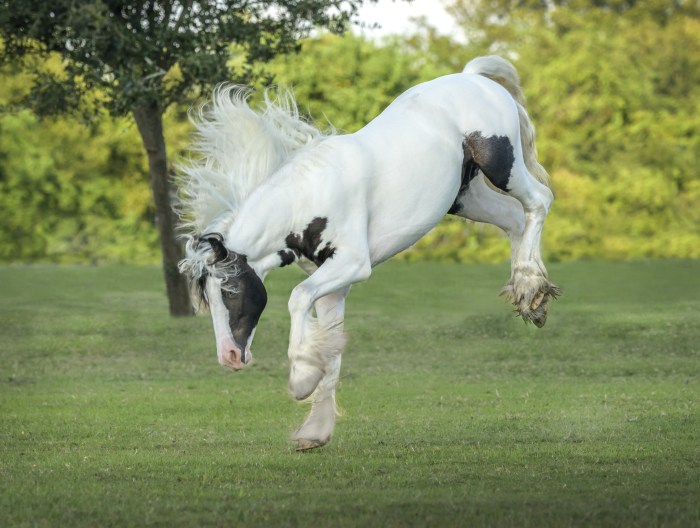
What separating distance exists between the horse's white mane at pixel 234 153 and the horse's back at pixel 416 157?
0.49 meters

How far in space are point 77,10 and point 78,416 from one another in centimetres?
855

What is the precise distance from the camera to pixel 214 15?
64.7 ft

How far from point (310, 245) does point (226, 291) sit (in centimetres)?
62

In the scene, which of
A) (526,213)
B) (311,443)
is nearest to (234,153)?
(311,443)

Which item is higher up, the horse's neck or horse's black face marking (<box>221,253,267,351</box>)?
the horse's neck

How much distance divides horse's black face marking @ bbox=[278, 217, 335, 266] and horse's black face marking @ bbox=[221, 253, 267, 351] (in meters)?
0.28

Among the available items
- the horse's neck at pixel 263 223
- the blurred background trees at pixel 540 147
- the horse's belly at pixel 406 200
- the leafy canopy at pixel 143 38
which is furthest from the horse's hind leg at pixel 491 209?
the blurred background trees at pixel 540 147

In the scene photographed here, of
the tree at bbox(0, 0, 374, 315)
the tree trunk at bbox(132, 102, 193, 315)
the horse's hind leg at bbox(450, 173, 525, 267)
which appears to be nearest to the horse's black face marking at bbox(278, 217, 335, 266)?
the horse's hind leg at bbox(450, 173, 525, 267)

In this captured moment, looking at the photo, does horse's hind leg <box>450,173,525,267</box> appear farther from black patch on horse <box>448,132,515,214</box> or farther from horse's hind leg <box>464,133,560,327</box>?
black patch on horse <box>448,132,515,214</box>

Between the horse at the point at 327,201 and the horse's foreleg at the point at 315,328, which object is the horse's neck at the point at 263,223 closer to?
Answer: the horse at the point at 327,201

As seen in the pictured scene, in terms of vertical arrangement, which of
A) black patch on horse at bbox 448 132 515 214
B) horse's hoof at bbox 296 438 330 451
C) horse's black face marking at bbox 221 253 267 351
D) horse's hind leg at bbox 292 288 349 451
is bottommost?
horse's hoof at bbox 296 438 330 451

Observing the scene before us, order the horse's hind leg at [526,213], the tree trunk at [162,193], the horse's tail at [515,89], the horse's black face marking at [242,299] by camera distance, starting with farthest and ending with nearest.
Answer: the tree trunk at [162,193] < the horse's tail at [515,89] < the horse's hind leg at [526,213] < the horse's black face marking at [242,299]

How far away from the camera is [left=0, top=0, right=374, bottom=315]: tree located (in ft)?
61.1

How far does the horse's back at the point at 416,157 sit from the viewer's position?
27.1 ft
